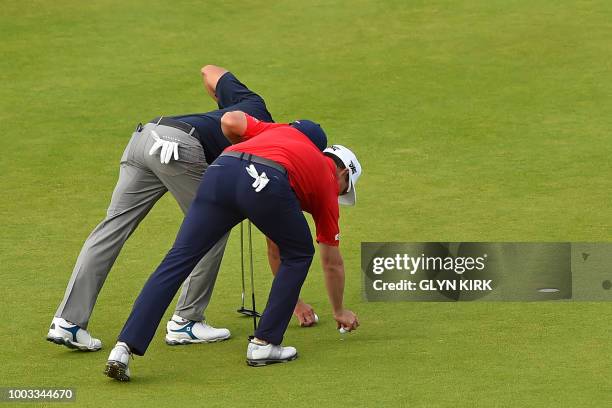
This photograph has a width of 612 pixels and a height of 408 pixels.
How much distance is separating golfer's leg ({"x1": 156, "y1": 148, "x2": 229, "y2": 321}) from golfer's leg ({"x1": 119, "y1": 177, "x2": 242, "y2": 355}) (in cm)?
63

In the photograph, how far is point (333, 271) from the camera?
8195mm

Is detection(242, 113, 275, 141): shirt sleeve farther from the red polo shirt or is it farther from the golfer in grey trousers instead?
the golfer in grey trousers

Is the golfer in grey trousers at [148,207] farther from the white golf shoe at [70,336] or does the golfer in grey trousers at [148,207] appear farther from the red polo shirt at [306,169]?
the red polo shirt at [306,169]

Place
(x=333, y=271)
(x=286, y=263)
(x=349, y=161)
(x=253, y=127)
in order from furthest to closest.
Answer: (x=349, y=161)
(x=253, y=127)
(x=333, y=271)
(x=286, y=263)

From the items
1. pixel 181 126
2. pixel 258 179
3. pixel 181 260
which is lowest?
pixel 181 260

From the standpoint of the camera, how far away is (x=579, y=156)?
12953 millimetres

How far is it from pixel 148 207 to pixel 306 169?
1328mm

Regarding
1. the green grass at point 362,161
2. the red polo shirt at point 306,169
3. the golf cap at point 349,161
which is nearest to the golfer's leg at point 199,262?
the green grass at point 362,161

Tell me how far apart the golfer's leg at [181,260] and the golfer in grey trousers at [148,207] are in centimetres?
66

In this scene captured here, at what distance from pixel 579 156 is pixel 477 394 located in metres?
6.06

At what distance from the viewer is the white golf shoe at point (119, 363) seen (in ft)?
24.9

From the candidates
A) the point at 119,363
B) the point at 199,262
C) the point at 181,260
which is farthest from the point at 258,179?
the point at 119,363

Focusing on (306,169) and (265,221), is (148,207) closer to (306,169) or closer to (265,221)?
(265,221)

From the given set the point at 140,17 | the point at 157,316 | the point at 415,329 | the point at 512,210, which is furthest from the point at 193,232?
the point at 140,17
